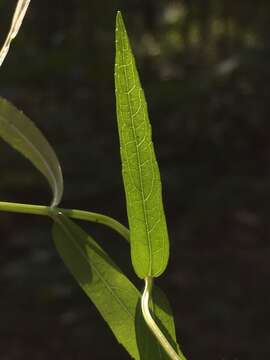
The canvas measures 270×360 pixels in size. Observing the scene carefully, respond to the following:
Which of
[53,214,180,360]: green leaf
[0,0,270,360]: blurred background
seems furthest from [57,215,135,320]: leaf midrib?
[0,0,270,360]: blurred background

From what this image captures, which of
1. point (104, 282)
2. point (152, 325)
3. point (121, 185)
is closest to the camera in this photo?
point (152, 325)

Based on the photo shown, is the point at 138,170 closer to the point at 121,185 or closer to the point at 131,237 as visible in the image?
the point at 131,237

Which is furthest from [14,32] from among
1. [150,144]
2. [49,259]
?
[49,259]

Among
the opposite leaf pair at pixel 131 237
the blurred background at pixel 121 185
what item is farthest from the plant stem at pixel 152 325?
the blurred background at pixel 121 185

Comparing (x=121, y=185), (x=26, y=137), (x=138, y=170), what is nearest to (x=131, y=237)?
(x=138, y=170)

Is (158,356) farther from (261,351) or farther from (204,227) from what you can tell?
(204,227)

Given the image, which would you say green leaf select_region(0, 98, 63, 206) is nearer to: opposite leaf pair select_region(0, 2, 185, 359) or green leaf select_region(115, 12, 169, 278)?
opposite leaf pair select_region(0, 2, 185, 359)

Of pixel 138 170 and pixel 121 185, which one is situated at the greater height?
pixel 138 170
